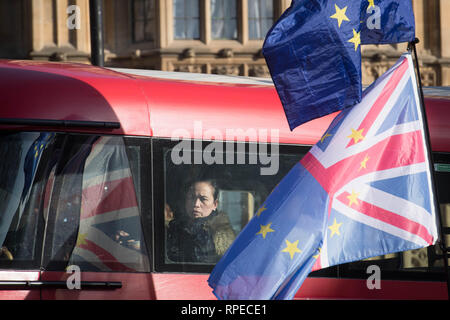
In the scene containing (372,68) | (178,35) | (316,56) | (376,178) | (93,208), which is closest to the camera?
(316,56)

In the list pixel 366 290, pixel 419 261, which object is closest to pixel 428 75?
pixel 419 261

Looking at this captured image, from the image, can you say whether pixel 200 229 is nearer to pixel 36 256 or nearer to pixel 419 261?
pixel 36 256

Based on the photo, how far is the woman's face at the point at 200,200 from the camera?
6152mm

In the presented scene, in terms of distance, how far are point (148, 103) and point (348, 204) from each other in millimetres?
1942

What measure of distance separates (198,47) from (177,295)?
11.4m

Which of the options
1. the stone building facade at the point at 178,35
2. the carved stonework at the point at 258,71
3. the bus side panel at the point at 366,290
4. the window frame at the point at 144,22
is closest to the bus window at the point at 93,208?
the bus side panel at the point at 366,290

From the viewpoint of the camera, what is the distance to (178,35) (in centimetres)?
1722

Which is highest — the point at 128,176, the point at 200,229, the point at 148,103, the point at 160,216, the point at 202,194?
the point at 148,103

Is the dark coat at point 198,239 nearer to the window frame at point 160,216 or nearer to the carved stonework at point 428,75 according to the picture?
the window frame at point 160,216

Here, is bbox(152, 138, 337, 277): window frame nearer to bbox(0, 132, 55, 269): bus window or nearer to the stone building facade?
bbox(0, 132, 55, 269): bus window

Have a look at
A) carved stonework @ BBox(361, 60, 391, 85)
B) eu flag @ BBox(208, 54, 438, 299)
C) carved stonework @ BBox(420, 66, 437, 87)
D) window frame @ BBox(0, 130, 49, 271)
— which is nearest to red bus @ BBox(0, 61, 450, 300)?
window frame @ BBox(0, 130, 49, 271)

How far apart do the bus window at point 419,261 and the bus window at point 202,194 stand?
88cm

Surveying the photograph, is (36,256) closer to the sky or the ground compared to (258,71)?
closer to the ground
